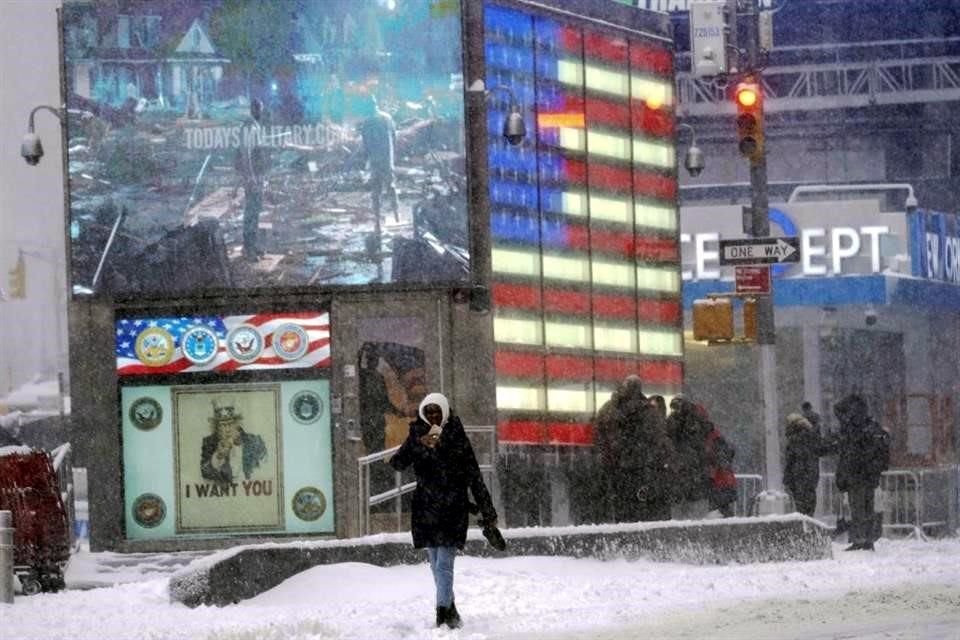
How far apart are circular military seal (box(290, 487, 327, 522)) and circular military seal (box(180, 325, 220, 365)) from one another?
1.87m

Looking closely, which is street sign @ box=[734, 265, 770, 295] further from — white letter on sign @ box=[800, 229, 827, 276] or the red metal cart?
white letter on sign @ box=[800, 229, 827, 276]

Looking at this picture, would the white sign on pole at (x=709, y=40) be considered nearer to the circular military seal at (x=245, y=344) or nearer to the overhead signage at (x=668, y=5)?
the circular military seal at (x=245, y=344)

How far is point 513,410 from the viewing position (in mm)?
25562

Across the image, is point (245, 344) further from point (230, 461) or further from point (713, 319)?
point (713, 319)

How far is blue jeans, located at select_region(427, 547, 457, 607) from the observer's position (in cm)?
1430

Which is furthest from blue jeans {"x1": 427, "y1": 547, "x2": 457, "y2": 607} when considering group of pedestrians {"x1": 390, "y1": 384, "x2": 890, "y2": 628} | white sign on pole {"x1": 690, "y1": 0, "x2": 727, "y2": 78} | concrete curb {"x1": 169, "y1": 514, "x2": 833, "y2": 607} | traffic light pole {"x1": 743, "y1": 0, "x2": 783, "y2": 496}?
white sign on pole {"x1": 690, "y1": 0, "x2": 727, "y2": 78}

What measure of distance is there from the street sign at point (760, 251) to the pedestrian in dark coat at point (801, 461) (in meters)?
4.08

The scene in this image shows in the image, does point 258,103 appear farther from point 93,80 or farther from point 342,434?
point 342,434

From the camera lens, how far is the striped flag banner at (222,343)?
2552cm

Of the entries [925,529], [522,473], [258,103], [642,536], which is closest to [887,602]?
[642,536]

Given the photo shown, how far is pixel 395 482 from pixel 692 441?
343cm

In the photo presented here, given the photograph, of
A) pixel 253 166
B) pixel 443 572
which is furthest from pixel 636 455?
pixel 443 572

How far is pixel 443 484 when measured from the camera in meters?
14.7

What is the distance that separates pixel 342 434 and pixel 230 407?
52.8 inches
